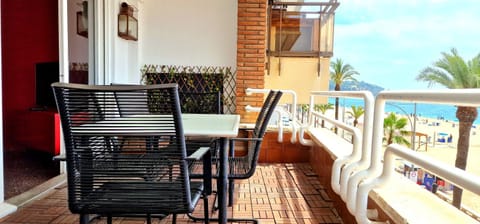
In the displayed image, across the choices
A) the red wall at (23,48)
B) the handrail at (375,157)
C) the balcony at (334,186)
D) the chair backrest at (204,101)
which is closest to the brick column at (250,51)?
the balcony at (334,186)

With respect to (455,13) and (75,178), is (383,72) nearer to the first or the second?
(455,13)

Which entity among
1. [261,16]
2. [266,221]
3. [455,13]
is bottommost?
[266,221]

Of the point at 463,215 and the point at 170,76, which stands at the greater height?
the point at 170,76

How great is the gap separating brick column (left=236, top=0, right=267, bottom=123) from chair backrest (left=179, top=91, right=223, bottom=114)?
1569 mm

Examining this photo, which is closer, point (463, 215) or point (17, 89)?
point (463, 215)

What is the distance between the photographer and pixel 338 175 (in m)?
2.11

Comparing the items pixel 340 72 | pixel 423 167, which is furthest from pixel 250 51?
pixel 340 72

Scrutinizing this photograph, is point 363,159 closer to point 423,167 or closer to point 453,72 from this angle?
point 423,167

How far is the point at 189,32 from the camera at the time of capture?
5.31 metres

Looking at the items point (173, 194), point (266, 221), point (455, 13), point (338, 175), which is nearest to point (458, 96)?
point (173, 194)

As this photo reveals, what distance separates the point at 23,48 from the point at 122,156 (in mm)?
4187

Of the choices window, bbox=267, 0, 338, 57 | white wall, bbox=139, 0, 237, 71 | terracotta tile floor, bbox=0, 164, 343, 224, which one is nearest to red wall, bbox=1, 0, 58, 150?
white wall, bbox=139, 0, 237, 71

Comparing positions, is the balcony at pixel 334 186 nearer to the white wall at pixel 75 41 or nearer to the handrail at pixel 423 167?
the handrail at pixel 423 167

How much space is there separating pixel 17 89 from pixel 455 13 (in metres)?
43.5
